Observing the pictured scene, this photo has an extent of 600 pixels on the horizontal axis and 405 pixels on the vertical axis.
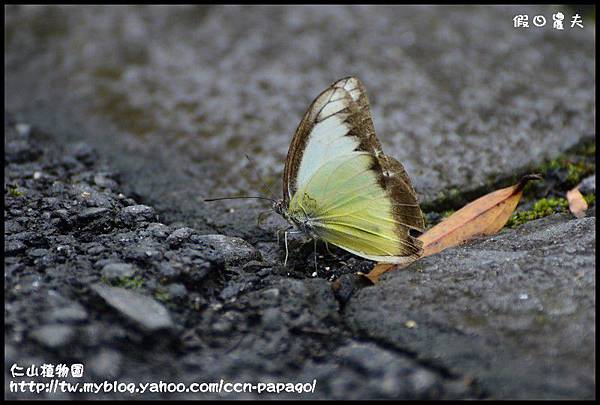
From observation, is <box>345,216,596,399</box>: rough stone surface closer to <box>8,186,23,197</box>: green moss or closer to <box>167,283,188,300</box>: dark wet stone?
<box>167,283,188,300</box>: dark wet stone

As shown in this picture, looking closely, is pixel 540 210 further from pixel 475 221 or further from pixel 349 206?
pixel 349 206

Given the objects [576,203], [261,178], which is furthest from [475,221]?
[261,178]

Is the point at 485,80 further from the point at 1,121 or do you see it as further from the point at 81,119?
the point at 1,121

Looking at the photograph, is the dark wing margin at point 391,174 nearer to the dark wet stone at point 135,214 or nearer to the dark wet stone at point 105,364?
the dark wet stone at point 135,214


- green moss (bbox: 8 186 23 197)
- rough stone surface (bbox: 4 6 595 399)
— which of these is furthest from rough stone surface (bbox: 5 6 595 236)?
green moss (bbox: 8 186 23 197)

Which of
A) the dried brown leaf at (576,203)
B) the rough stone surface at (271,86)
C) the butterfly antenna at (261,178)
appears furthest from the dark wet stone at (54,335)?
the dried brown leaf at (576,203)

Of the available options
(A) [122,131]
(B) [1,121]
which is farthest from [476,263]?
(B) [1,121]
